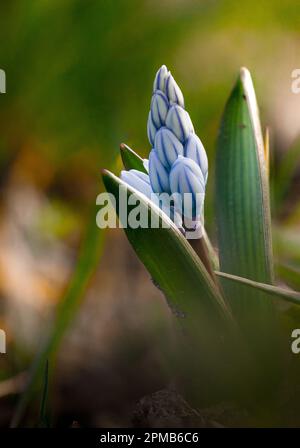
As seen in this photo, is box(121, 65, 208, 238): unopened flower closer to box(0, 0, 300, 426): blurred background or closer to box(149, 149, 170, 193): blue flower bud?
box(149, 149, 170, 193): blue flower bud

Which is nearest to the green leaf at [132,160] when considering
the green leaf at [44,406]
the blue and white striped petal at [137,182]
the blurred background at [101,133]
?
the blue and white striped petal at [137,182]

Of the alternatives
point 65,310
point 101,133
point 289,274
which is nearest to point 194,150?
point 289,274

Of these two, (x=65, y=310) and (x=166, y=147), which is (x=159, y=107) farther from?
(x=65, y=310)

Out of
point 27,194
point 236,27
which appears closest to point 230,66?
point 236,27

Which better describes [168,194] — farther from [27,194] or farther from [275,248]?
[27,194]

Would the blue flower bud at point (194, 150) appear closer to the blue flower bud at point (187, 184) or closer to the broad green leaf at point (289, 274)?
the blue flower bud at point (187, 184)
